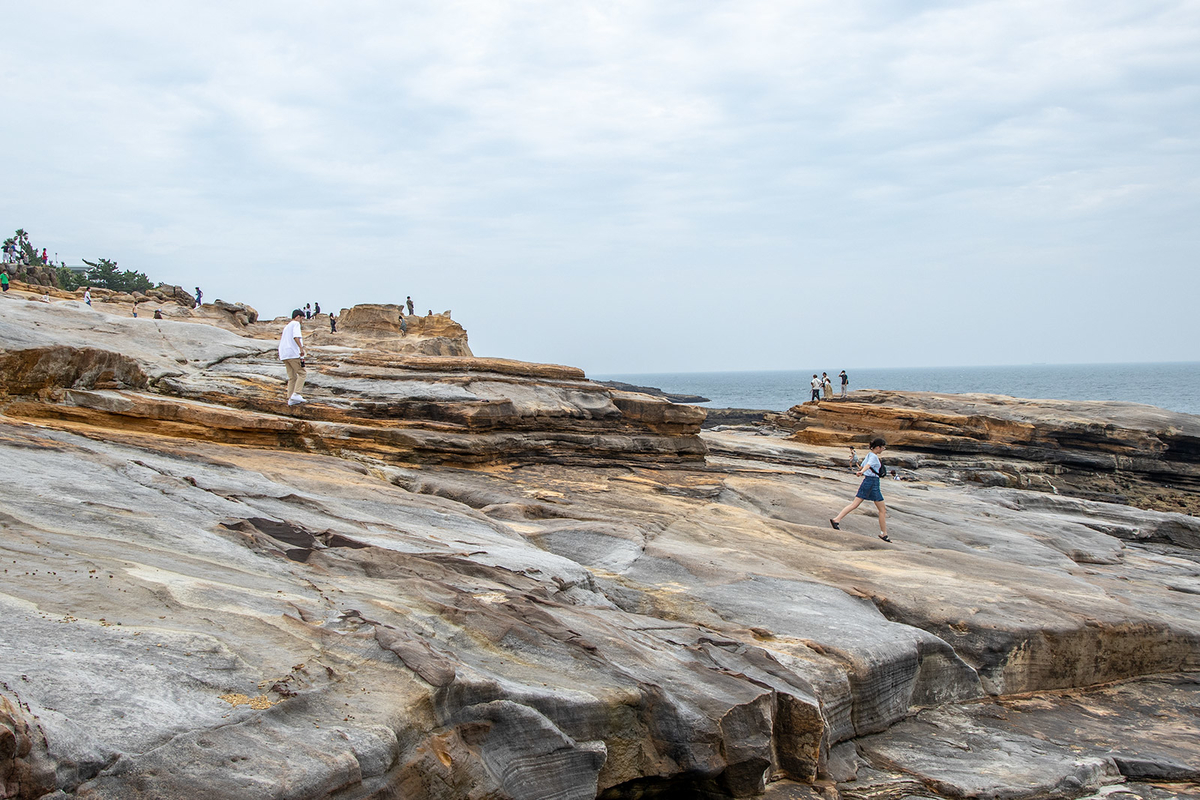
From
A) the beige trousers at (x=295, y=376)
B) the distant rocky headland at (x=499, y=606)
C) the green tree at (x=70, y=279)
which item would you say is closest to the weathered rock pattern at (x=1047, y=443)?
the distant rocky headland at (x=499, y=606)

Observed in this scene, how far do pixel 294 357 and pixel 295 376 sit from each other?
1.44 ft

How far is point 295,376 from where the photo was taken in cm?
1530

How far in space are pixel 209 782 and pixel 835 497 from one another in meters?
14.9

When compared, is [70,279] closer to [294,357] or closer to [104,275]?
[104,275]

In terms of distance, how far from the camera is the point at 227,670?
206 inches

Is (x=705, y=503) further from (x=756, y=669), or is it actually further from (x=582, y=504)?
(x=756, y=669)

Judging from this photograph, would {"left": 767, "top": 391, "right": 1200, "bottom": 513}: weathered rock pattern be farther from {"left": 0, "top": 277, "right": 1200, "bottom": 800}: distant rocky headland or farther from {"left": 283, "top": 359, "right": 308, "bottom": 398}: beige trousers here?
{"left": 283, "top": 359, "right": 308, "bottom": 398}: beige trousers

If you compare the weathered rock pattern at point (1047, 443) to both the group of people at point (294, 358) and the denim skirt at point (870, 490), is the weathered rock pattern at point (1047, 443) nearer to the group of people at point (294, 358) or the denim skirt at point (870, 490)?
the denim skirt at point (870, 490)

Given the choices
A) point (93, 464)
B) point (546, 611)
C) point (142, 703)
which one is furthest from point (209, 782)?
point (93, 464)

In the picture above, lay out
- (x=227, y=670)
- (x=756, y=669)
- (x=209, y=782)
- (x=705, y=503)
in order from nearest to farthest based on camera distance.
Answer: (x=209, y=782) → (x=227, y=670) → (x=756, y=669) → (x=705, y=503)

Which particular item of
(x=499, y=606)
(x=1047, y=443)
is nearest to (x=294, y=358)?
(x=499, y=606)

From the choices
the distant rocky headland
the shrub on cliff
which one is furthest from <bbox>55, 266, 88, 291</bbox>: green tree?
the distant rocky headland

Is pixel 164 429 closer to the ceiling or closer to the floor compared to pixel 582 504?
closer to the ceiling

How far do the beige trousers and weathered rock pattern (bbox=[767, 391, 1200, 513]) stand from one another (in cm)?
2166
